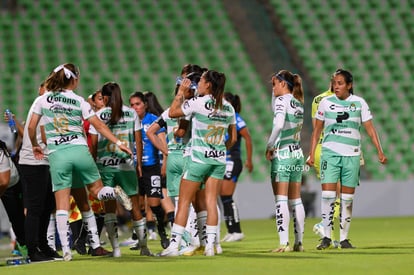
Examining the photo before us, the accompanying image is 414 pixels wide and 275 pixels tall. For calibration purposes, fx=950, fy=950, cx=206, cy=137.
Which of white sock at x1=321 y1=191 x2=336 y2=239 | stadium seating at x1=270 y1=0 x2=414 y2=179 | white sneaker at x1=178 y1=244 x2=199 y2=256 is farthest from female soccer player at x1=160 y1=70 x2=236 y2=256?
stadium seating at x1=270 y1=0 x2=414 y2=179

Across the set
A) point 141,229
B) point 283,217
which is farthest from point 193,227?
point 283,217

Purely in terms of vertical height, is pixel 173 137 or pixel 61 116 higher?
pixel 61 116

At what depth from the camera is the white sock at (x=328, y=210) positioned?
36.5 feet

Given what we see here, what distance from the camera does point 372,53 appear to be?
26172 mm

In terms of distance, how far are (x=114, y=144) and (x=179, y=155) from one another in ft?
3.53

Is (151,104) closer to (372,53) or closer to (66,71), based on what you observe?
(66,71)

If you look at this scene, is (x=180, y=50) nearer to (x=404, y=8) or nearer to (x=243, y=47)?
(x=243, y=47)

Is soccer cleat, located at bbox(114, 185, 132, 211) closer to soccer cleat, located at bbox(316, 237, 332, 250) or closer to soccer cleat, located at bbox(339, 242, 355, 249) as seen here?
soccer cleat, located at bbox(316, 237, 332, 250)

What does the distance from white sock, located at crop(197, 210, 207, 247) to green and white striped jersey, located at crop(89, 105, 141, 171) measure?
3.01 feet

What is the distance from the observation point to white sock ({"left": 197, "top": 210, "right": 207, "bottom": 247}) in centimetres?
1060

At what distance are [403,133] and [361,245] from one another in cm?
1345

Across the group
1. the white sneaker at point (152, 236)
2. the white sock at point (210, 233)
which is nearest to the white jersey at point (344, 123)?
the white sock at point (210, 233)

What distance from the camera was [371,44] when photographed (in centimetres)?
2644

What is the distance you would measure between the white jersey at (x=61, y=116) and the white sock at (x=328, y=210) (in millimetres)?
3090
